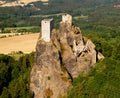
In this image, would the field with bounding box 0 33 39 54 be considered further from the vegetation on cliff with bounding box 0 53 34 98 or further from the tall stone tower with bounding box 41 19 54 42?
the tall stone tower with bounding box 41 19 54 42

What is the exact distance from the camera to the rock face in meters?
53.8

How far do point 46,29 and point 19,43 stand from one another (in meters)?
51.2

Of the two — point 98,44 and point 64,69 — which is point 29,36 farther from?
point 64,69

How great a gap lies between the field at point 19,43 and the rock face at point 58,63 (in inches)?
1477

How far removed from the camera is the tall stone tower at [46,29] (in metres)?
53.8

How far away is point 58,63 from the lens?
54188 mm

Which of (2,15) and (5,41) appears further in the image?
(2,15)

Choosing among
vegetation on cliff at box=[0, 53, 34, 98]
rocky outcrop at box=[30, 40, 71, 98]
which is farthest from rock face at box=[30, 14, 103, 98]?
vegetation on cliff at box=[0, 53, 34, 98]

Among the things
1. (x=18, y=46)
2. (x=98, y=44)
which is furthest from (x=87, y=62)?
(x=18, y=46)

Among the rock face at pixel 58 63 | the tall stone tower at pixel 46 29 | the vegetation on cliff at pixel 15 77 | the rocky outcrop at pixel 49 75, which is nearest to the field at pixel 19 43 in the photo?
the vegetation on cliff at pixel 15 77

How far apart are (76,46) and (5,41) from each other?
5405cm

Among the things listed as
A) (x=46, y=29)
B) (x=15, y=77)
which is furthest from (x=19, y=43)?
(x=46, y=29)

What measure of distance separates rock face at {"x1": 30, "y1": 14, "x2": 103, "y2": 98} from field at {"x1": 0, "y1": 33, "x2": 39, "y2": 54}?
3752cm

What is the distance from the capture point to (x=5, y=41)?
107688 millimetres
